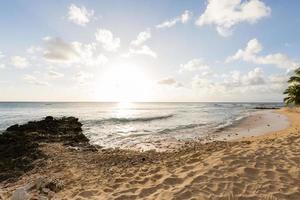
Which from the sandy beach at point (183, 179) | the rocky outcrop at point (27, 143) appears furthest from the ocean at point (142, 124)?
the sandy beach at point (183, 179)

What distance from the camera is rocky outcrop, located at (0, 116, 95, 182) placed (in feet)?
32.1

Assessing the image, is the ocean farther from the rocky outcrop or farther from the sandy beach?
the sandy beach

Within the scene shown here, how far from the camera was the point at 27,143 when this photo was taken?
44.4ft

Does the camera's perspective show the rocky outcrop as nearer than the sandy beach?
No

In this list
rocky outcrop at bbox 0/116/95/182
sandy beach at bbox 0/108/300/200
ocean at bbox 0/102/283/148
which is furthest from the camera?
ocean at bbox 0/102/283/148

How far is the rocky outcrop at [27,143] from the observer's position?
32.1 ft

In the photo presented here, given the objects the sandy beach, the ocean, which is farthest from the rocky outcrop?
the ocean

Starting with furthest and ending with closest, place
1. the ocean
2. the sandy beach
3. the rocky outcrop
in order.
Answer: the ocean < the rocky outcrop < the sandy beach

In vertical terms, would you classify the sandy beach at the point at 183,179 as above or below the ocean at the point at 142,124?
above

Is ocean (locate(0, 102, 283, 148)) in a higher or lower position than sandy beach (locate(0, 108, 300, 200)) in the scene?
lower

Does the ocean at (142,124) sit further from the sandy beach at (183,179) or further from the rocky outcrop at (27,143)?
the sandy beach at (183,179)

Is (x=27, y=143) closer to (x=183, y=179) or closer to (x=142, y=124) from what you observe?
(x=183, y=179)

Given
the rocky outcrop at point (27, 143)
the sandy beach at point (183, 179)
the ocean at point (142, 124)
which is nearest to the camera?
the sandy beach at point (183, 179)

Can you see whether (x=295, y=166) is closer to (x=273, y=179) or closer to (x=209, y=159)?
(x=273, y=179)
